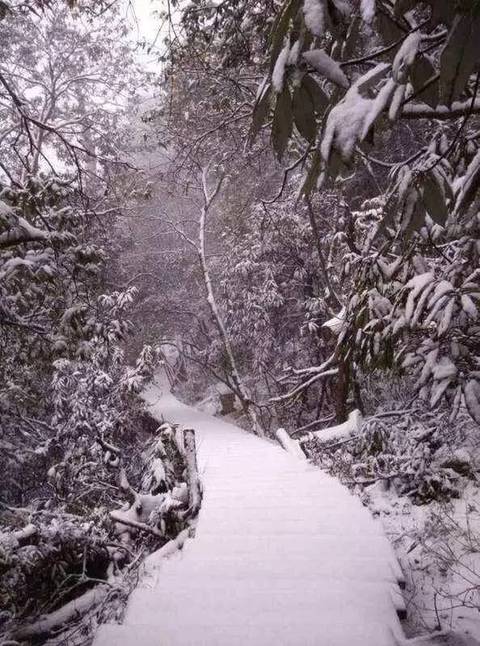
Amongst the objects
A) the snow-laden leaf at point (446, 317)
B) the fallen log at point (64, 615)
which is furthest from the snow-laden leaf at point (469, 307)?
the fallen log at point (64, 615)

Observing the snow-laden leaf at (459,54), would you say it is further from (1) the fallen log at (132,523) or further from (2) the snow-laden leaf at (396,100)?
(1) the fallen log at (132,523)

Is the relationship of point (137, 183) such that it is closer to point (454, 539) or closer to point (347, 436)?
point (347, 436)

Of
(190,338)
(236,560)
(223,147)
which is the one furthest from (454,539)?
(190,338)

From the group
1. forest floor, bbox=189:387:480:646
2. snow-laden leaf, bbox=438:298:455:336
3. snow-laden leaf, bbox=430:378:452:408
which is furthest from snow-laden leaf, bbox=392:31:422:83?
forest floor, bbox=189:387:480:646

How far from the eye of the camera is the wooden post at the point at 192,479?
4414 mm

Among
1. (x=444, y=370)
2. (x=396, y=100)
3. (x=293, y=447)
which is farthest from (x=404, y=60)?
(x=293, y=447)

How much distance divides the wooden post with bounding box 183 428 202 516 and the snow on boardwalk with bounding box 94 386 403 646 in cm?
10

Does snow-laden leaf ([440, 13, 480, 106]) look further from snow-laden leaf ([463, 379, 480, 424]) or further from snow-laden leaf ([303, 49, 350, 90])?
snow-laden leaf ([463, 379, 480, 424])

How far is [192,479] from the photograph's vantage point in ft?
15.9

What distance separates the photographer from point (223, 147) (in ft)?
37.7

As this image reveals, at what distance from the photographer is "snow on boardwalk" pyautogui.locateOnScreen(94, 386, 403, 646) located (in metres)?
2.43

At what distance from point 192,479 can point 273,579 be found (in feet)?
6.48

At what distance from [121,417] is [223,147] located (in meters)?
7.13

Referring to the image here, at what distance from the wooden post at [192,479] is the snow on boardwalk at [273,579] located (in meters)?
0.10
